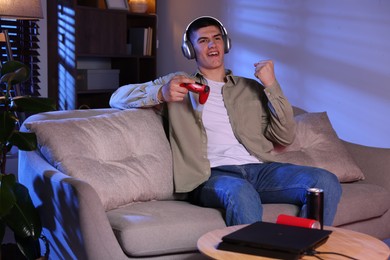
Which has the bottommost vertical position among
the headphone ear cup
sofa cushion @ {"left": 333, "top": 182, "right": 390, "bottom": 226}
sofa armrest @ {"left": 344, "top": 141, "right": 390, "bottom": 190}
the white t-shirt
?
sofa cushion @ {"left": 333, "top": 182, "right": 390, "bottom": 226}

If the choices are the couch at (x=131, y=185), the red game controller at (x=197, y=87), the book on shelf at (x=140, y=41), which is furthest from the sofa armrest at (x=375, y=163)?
the book on shelf at (x=140, y=41)

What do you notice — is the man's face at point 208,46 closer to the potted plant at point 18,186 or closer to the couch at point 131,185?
the couch at point 131,185

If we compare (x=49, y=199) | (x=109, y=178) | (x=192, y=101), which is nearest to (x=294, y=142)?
(x=192, y=101)

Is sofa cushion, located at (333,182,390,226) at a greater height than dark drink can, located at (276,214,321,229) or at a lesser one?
lesser

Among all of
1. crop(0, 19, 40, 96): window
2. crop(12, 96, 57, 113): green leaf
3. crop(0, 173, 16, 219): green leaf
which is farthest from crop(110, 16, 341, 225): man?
crop(0, 19, 40, 96): window

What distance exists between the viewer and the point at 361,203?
2.81m

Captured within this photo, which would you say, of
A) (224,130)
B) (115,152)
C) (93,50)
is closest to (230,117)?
(224,130)

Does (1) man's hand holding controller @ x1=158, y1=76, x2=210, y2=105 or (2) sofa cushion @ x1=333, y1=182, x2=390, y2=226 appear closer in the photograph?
(1) man's hand holding controller @ x1=158, y1=76, x2=210, y2=105

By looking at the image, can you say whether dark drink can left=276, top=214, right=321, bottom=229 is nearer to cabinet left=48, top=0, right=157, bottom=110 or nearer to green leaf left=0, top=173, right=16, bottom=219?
green leaf left=0, top=173, right=16, bottom=219

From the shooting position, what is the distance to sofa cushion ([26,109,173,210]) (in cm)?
246

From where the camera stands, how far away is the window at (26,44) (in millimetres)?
4480

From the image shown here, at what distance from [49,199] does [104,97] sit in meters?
2.90

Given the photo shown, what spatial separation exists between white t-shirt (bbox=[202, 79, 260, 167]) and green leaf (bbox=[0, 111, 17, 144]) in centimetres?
83

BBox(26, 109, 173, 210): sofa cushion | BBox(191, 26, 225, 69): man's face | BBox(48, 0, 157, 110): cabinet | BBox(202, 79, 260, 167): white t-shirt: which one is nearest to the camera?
BBox(26, 109, 173, 210): sofa cushion
